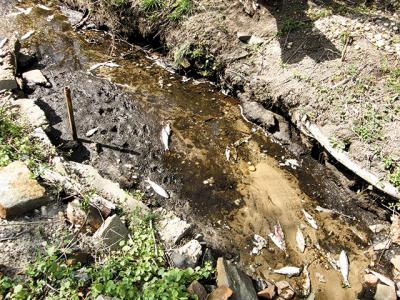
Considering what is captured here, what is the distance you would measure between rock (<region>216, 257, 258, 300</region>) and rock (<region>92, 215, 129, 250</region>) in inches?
45.4

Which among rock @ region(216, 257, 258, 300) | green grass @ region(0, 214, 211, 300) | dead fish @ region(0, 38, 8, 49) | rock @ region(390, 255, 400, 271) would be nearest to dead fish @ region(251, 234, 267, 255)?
rock @ region(216, 257, 258, 300)

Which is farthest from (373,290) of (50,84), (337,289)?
(50,84)

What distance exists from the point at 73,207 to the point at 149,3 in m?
5.24

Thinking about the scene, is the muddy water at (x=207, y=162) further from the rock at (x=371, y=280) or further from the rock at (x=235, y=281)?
the rock at (x=235, y=281)

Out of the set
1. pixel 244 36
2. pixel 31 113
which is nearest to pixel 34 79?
pixel 31 113

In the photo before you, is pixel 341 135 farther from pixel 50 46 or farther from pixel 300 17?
pixel 50 46

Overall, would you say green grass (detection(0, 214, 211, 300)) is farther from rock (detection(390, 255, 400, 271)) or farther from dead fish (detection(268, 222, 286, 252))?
rock (detection(390, 255, 400, 271))

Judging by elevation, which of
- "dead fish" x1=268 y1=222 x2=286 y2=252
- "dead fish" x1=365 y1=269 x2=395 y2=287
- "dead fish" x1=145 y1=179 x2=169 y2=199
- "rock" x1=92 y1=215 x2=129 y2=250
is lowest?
"dead fish" x1=268 y1=222 x2=286 y2=252

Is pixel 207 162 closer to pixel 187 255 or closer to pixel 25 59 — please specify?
pixel 187 255

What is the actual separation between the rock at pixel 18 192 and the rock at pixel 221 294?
2.19 meters

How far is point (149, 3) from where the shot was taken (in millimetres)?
8109

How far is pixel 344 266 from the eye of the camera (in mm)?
5164

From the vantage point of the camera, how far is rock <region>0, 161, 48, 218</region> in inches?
167

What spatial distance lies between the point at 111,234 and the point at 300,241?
267 centimetres
